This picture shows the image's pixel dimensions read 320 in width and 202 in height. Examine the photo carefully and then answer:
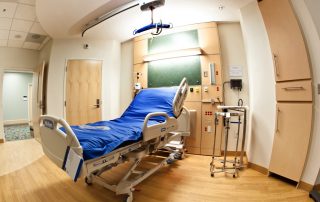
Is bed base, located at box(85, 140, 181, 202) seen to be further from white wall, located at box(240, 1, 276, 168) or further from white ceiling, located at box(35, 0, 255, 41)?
white ceiling, located at box(35, 0, 255, 41)

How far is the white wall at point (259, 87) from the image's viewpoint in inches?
100

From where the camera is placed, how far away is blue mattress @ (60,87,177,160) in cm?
150

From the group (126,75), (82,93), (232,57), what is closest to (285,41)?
(232,57)

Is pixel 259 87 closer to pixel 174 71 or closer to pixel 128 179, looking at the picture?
pixel 174 71

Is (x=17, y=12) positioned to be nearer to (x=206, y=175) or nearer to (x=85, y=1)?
(x=85, y=1)

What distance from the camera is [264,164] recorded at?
8.46 feet

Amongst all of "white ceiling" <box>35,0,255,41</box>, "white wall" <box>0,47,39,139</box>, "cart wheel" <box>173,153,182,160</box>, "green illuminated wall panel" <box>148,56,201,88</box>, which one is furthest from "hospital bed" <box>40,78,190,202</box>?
"white wall" <box>0,47,39,139</box>

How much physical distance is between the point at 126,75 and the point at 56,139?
3065 mm

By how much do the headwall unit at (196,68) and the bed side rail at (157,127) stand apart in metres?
1.24

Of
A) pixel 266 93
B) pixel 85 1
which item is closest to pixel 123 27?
pixel 85 1

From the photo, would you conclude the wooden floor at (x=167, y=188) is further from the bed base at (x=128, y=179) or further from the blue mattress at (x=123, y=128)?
the blue mattress at (x=123, y=128)

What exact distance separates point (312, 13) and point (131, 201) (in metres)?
2.97

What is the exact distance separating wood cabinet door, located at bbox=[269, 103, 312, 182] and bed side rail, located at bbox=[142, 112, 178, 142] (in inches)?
56.5

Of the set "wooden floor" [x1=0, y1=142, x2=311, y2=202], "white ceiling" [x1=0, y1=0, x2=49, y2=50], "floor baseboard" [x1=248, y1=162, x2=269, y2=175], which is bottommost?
"wooden floor" [x1=0, y1=142, x2=311, y2=202]
